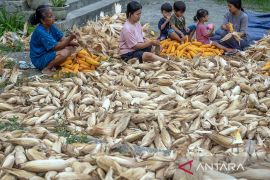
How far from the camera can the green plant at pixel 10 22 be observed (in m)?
8.51

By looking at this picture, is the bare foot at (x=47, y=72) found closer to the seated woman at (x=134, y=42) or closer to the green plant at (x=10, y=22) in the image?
the seated woman at (x=134, y=42)

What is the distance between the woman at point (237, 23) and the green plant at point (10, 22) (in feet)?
12.5

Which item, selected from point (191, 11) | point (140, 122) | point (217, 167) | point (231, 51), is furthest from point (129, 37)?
point (191, 11)

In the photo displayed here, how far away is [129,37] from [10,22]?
2.93m

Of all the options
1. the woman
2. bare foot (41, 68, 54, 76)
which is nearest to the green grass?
the woman

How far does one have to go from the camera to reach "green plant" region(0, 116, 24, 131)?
178 inches

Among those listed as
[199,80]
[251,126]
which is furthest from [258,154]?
[199,80]

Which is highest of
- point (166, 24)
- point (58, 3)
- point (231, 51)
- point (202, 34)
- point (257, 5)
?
point (58, 3)

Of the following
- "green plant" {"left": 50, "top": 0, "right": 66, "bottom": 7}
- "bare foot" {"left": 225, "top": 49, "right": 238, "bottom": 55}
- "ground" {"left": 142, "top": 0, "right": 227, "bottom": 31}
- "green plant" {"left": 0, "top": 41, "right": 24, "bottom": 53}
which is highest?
"green plant" {"left": 50, "top": 0, "right": 66, "bottom": 7}

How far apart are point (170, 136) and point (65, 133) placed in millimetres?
1029

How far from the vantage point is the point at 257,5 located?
1278cm

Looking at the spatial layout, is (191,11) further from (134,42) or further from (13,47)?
(13,47)

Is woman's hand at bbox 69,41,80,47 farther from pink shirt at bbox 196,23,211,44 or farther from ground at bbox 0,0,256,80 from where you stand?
ground at bbox 0,0,256,80

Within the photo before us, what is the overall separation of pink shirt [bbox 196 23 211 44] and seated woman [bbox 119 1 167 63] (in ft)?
3.52
